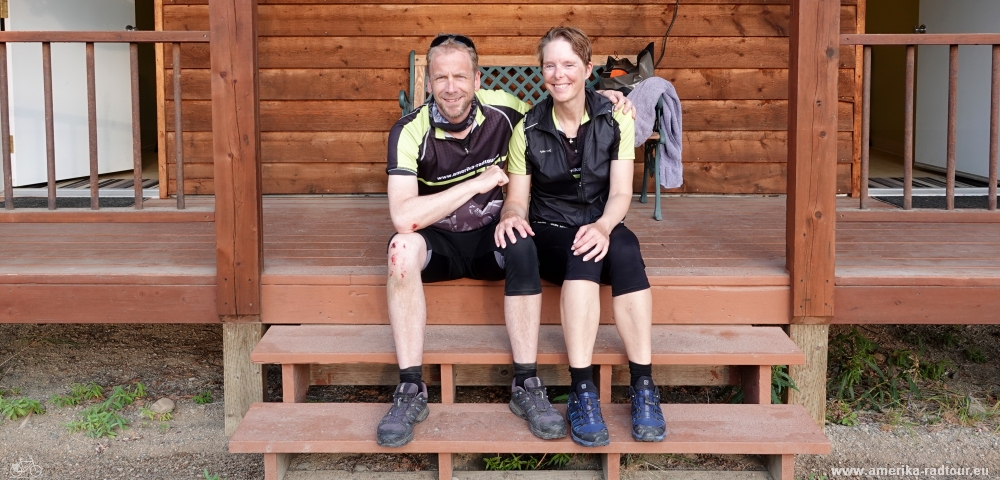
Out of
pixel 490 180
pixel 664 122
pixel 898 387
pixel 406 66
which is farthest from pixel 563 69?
pixel 406 66

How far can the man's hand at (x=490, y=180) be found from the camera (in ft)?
8.53

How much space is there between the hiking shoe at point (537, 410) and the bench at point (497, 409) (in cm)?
3

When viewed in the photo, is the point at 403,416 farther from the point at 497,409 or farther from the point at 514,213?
the point at 514,213

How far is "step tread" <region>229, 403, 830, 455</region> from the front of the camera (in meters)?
2.39

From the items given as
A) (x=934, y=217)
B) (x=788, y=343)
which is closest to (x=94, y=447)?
(x=788, y=343)

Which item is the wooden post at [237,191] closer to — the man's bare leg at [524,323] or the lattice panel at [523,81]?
the man's bare leg at [524,323]

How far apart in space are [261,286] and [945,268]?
7.68 ft

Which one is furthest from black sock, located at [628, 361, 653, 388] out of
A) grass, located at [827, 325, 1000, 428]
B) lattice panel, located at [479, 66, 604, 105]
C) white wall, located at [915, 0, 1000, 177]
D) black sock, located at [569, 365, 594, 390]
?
white wall, located at [915, 0, 1000, 177]

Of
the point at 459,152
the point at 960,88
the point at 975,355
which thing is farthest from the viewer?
the point at 960,88

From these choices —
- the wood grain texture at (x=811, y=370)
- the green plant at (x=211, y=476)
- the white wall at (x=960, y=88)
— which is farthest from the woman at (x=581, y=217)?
the white wall at (x=960, y=88)

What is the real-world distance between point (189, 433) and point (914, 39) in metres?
2.72

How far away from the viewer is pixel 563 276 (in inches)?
106

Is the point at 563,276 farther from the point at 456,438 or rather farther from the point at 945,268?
the point at 945,268

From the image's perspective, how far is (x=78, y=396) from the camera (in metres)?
3.26
